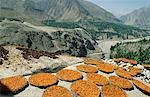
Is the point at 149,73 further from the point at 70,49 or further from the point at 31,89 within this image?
the point at 70,49

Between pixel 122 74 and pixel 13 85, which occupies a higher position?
pixel 13 85

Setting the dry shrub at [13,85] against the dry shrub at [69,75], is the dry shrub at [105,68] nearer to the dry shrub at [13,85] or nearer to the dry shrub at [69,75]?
the dry shrub at [69,75]

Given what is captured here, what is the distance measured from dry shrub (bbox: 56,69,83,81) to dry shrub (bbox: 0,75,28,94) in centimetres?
375

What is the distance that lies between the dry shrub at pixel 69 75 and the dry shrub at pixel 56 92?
218 centimetres

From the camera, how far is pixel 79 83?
27.7m

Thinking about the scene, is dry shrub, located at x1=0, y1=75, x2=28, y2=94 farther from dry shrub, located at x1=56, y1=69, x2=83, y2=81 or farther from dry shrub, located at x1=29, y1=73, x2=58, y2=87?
dry shrub, located at x1=56, y1=69, x2=83, y2=81

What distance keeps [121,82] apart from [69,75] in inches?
217

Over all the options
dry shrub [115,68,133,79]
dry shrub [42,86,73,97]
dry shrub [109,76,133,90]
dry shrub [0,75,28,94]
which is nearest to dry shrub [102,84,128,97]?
dry shrub [109,76,133,90]

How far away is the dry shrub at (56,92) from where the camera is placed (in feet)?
83.3

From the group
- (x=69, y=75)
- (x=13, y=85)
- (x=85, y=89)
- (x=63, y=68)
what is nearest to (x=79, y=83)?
(x=85, y=89)

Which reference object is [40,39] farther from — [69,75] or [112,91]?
[112,91]

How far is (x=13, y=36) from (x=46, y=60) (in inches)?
4316

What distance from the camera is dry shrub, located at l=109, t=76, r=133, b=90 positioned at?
2945cm

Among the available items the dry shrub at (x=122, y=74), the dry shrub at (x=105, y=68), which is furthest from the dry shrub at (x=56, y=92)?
the dry shrub at (x=122, y=74)
